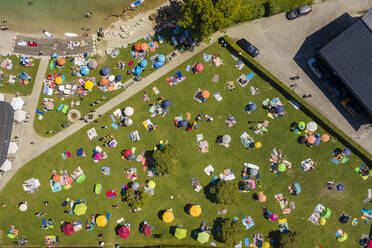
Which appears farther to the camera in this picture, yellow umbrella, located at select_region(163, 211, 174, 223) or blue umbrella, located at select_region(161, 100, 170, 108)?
blue umbrella, located at select_region(161, 100, 170, 108)

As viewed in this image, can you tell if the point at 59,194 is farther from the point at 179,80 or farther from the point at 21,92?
the point at 179,80

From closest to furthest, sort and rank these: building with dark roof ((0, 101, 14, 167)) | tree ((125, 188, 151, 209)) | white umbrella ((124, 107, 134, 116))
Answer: tree ((125, 188, 151, 209)), building with dark roof ((0, 101, 14, 167)), white umbrella ((124, 107, 134, 116))

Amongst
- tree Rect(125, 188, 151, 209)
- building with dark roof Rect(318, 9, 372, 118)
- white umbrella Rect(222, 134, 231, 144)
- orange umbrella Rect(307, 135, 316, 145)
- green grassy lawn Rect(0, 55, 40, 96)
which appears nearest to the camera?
building with dark roof Rect(318, 9, 372, 118)

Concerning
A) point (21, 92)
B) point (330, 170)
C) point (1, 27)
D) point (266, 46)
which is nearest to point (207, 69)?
point (266, 46)

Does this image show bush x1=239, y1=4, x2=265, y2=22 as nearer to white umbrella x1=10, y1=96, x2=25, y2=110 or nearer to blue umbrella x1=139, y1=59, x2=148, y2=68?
blue umbrella x1=139, y1=59, x2=148, y2=68

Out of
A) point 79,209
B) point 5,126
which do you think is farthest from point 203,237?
point 5,126

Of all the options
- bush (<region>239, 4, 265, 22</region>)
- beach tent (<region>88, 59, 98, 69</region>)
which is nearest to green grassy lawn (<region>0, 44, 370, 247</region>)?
bush (<region>239, 4, 265, 22</region>)
